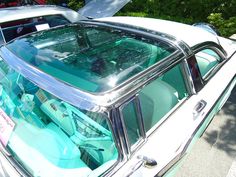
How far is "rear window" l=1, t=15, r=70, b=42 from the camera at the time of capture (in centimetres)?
392

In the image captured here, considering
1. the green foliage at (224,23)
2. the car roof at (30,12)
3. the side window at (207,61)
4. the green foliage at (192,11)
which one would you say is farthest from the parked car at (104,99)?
the green foliage at (192,11)

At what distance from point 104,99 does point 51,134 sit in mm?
705

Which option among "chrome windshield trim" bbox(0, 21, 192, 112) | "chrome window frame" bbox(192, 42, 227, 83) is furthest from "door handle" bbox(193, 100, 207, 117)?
"chrome windshield trim" bbox(0, 21, 192, 112)

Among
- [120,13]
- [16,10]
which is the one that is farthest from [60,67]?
[120,13]

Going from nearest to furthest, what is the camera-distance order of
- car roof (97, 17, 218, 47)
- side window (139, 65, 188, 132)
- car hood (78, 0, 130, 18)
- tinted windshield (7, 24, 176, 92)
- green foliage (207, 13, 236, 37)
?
tinted windshield (7, 24, 176, 92) < side window (139, 65, 188, 132) < car roof (97, 17, 218, 47) < green foliage (207, 13, 236, 37) < car hood (78, 0, 130, 18)

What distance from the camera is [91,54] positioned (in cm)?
216

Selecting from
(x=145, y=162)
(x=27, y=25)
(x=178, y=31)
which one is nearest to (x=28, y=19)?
(x=27, y=25)

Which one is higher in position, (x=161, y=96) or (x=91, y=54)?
(x=91, y=54)

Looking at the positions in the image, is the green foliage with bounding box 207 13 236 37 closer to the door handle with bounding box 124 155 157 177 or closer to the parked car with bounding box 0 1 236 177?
the parked car with bounding box 0 1 236 177

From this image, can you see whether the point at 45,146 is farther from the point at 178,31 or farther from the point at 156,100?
the point at 178,31

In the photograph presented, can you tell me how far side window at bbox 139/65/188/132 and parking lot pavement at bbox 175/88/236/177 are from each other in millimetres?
906

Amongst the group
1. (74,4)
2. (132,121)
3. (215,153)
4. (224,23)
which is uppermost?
(132,121)

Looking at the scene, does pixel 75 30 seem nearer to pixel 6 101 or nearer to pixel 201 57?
pixel 6 101

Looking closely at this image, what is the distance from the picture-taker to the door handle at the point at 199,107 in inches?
89.3
